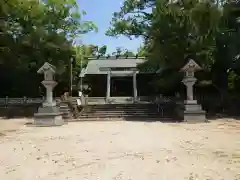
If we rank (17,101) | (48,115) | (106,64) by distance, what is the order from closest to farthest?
(48,115) → (17,101) → (106,64)

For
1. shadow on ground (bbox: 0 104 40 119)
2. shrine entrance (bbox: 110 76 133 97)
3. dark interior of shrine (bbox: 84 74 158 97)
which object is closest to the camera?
shadow on ground (bbox: 0 104 40 119)

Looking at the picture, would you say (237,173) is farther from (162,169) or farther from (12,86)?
(12,86)

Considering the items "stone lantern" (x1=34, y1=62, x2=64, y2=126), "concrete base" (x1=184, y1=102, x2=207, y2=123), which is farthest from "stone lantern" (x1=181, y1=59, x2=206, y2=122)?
"stone lantern" (x1=34, y1=62, x2=64, y2=126)

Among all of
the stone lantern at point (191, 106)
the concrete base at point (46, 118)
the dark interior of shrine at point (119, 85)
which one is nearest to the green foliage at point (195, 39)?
the stone lantern at point (191, 106)

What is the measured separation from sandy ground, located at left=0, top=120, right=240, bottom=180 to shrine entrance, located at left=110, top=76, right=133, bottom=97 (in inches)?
820

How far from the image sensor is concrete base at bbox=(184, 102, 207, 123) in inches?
717

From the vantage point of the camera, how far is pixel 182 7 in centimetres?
2234

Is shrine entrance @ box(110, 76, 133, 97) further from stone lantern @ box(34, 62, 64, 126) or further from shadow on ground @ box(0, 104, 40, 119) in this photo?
stone lantern @ box(34, 62, 64, 126)

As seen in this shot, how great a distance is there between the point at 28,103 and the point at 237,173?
20.4 meters

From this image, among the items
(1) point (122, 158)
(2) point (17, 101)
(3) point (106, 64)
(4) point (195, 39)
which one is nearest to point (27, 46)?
(2) point (17, 101)

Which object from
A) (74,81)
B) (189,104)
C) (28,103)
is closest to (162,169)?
(189,104)

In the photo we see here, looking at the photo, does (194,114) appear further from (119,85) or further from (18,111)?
(119,85)

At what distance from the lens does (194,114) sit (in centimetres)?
1842

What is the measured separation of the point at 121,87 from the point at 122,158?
84.0 ft
